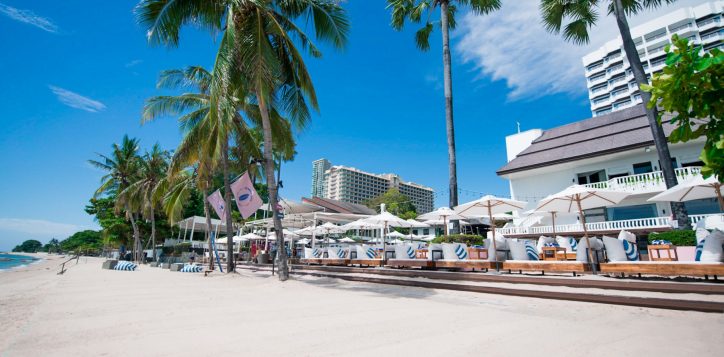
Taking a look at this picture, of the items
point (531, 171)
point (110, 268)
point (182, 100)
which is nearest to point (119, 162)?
point (110, 268)

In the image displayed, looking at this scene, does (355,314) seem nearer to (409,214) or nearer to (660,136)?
(660,136)

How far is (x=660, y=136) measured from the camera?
40.7 ft

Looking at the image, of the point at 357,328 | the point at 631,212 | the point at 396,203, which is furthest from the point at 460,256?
the point at 396,203

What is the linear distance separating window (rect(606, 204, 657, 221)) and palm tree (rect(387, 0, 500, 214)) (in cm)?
1103

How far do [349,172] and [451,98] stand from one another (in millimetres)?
111182

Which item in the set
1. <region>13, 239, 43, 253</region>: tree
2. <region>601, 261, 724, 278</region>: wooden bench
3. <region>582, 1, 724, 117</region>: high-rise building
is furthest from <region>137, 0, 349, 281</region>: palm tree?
<region>13, 239, 43, 253</region>: tree

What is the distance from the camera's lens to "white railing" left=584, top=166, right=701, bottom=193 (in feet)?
53.6

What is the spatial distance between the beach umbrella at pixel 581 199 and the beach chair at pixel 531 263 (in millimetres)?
389

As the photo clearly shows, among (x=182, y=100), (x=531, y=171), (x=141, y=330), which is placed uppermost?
(x=182, y=100)

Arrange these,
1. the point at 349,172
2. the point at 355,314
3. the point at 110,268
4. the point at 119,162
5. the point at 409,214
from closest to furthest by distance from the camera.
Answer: the point at 355,314
the point at 110,268
the point at 119,162
the point at 409,214
the point at 349,172

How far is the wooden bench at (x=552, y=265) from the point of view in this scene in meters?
8.04

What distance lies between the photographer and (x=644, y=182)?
688 inches

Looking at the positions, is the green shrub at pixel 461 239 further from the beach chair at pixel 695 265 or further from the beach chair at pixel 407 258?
the beach chair at pixel 695 265

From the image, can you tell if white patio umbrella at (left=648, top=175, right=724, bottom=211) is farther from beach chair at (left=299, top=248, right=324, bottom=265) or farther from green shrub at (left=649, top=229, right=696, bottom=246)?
beach chair at (left=299, top=248, right=324, bottom=265)
